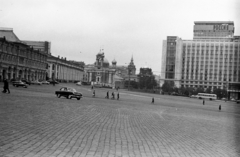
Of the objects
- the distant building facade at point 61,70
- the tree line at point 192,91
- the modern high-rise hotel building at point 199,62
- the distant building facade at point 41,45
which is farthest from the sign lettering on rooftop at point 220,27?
the distant building facade at point 41,45

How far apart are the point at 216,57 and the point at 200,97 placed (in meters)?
39.9

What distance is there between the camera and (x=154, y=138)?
11195 millimetres

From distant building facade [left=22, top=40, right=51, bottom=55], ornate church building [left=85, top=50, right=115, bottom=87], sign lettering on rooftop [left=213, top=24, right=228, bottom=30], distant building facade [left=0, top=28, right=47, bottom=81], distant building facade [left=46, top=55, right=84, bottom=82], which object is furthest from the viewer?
ornate church building [left=85, top=50, right=115, bottom=87]

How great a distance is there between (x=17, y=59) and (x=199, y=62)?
8261cm

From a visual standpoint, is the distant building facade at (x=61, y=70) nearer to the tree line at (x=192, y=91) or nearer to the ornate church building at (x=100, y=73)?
the ornate church building at (x=100, y=73)

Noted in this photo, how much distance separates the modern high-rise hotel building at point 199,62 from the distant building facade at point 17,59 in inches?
2500

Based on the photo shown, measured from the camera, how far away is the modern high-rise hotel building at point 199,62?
399ft

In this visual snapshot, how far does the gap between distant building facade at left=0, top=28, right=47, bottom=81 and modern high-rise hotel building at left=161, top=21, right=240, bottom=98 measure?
63.5 metres

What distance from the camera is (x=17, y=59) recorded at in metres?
76.4

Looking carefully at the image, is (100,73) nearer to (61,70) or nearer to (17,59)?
(61,70)

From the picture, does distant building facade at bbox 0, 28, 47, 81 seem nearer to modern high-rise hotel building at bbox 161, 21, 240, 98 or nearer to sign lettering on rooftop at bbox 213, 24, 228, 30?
modern high-rise hotel building at bbox 161, 21, 240, 98

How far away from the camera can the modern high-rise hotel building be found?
122 m

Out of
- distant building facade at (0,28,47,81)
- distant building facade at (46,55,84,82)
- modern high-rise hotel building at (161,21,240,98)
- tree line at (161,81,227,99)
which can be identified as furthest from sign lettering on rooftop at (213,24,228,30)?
distant building facade at (0,28,47,81)

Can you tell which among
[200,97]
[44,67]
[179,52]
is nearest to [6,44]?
[44,67]
